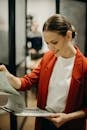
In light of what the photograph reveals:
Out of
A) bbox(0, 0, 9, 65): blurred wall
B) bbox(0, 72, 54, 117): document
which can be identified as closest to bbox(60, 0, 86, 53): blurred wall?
bbox(0, 0, 9, 65): blurred wall

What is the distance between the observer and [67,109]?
4.95 feet

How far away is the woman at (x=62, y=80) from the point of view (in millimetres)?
1478

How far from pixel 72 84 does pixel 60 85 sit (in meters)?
0.07

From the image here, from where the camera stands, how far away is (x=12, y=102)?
1.52 meters

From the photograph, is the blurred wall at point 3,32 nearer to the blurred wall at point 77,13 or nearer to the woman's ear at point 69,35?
the woman's ear at point 69,35

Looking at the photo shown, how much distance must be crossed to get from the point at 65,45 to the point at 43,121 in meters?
0.45

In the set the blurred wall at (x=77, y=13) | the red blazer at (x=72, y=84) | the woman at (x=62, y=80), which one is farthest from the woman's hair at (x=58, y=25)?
the blurred wall at (x=77, y=13)

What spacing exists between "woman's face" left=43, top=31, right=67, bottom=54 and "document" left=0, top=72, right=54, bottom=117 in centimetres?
29

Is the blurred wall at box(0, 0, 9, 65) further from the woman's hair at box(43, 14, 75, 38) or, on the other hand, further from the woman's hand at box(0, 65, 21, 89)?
the woman's hair at box(43, 14, 75, 38)

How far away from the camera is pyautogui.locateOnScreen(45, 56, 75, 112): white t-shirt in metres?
1.51

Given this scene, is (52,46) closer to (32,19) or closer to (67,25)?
(67,25)

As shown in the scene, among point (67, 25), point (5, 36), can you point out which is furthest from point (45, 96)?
point (5, 36)

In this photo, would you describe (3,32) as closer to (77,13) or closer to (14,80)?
(14,80)

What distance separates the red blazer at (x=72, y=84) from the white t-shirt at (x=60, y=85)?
2 cm
